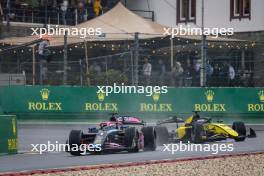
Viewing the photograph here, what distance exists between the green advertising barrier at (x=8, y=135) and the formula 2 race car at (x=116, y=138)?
1.28 metres

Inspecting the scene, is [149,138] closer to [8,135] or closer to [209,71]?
[8,135]

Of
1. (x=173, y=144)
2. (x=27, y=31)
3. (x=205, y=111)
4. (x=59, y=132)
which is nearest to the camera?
(x=173, y=144)

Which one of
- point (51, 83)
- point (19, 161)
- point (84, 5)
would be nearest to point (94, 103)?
point (51, 83)

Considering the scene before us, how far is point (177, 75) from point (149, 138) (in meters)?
5.73

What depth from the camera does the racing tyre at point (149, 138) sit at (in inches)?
757

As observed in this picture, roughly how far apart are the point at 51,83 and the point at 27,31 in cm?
630

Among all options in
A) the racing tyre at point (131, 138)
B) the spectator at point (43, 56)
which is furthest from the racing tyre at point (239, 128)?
the spectator at point (43, 56)

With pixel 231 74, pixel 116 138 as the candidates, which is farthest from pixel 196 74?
pixel 116 138

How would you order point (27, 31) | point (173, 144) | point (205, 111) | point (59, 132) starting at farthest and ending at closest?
1. point (27, 31)
2. point (205, 111)
3. point (59, 132)
4. point (173, 144)

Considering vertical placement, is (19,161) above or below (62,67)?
below

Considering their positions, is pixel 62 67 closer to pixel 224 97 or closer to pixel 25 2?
pixel 224 97

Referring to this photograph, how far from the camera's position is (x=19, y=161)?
54.4 ft

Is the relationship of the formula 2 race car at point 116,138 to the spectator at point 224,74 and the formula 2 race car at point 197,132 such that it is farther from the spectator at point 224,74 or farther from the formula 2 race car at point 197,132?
the spectator at point 224,74

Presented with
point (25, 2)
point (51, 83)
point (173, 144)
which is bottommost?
point (173, 144)
